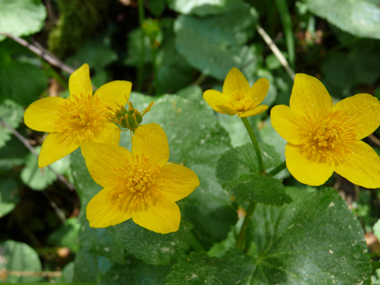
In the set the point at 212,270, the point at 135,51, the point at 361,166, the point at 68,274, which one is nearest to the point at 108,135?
the point at 212,270

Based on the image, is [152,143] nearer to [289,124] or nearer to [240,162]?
[240,162]

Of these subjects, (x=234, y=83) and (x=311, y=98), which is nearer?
(x=311, y=98)

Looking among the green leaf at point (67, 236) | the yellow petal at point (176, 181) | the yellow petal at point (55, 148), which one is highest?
the yellow petal at point (55, 148)

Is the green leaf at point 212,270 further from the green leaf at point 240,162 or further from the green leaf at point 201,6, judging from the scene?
the green leaf at point 201,6

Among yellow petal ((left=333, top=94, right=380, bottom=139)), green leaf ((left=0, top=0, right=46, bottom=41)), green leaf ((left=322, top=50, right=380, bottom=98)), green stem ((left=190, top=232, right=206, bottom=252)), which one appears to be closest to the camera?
yellow petal ((left=333, top=94, right=380, bottom=139))

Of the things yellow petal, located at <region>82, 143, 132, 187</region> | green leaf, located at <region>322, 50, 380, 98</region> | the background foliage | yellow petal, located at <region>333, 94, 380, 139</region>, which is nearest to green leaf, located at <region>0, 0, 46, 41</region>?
the background foliage

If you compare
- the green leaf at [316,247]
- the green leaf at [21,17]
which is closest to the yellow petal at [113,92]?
the green leaf at [316,247]

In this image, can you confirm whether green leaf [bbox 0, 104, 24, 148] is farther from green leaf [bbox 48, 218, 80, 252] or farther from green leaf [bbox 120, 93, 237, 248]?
green leaf [bbox 120, 93, 237, 248]
